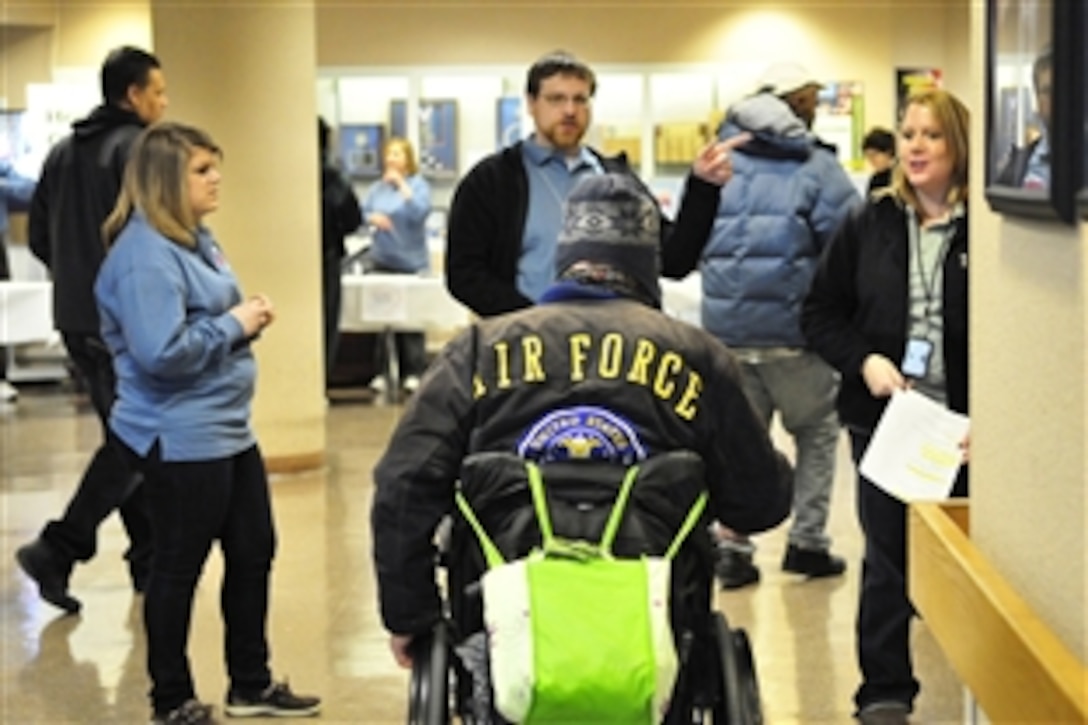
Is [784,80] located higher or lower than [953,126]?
higher

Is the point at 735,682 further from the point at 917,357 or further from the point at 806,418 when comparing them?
the point at 806,418

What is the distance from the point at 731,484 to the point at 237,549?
212cm

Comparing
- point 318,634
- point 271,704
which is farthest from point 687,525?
point 318,634

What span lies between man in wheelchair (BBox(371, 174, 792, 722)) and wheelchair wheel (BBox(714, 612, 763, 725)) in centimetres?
7

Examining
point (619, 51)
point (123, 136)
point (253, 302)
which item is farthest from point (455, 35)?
point (253, 302)

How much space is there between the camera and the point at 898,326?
17.8 feet

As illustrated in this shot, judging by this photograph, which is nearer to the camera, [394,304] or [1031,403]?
[1031,403]

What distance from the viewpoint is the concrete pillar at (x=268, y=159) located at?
31.2 ft

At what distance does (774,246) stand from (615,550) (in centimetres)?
377

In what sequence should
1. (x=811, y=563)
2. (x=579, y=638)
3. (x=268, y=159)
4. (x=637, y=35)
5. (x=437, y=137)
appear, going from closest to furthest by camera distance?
1. (x=579, y=638)
2. (x=811, y=563)
3. (x=268, y=159)
4. (x=637, y=35)
5. (x=437, y=137)

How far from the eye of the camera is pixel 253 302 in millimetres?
5496

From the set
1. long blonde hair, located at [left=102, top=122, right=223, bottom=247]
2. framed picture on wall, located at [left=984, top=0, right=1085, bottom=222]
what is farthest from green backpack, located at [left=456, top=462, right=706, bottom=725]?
long blonde hair, located at [left=102, top=122, right=223, bottom=247]

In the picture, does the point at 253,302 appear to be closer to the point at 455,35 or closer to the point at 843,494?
the point at 843,494

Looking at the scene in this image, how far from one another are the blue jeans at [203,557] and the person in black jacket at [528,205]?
0.74m
